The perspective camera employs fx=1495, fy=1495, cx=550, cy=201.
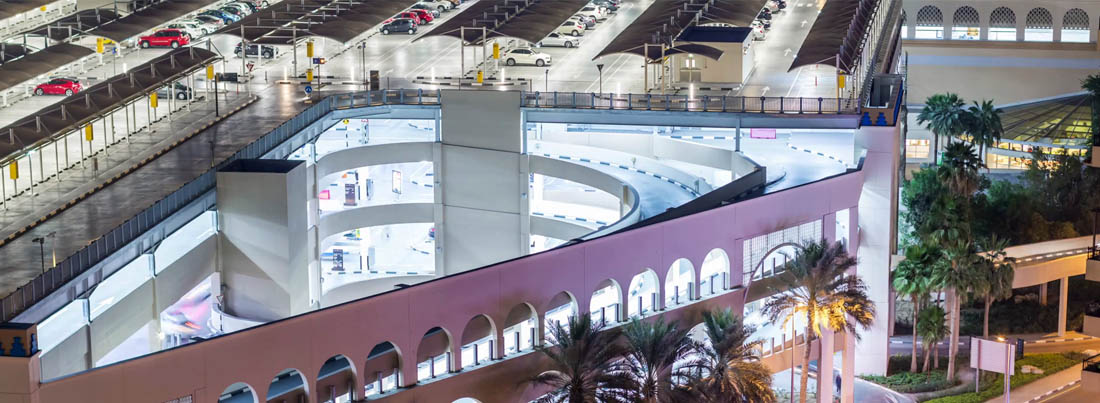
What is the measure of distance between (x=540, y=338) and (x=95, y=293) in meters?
12.6

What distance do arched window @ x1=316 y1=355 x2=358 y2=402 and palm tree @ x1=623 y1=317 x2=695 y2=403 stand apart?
7.29 meters

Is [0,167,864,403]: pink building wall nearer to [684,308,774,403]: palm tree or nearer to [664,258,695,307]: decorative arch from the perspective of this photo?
[664,258,695,307]: decorative arch

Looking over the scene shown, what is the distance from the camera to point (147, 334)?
48531 millimetres

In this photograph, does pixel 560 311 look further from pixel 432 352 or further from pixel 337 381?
pixel 337 381

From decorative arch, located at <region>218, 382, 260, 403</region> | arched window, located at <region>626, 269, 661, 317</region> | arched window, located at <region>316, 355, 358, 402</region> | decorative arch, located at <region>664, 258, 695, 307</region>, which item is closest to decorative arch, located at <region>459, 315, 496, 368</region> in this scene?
arched window, located at <region>316, 355, 358, 402</region>

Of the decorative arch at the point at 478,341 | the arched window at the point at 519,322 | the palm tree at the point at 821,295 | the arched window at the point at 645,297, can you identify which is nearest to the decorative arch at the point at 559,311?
the arched window at the point at 519,322

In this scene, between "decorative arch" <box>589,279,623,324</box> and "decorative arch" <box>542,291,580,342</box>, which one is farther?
"decorative arch" <box>589,279,623,324</box>

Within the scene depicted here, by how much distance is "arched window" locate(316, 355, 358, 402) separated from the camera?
35.6m

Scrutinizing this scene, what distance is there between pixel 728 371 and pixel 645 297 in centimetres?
612

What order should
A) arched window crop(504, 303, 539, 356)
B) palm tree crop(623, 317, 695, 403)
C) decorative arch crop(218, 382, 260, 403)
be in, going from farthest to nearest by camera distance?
arched window crop(504, 303, 539, 356)
palm tree crop(623, 317, 695, 403)
decorative arch crop(218, 382, 260, 403)

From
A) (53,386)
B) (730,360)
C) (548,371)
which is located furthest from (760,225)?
(53,386)

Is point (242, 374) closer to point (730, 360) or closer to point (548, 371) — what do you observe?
point (548, 371)

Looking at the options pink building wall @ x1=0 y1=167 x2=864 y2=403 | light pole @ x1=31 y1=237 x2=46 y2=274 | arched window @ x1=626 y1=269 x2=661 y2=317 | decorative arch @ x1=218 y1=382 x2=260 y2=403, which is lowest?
decorative arch @ x1=218 y1=382 x2=260 y2=403

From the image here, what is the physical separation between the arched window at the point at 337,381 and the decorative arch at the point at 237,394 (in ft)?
5.38
